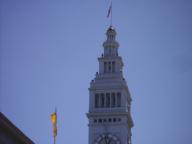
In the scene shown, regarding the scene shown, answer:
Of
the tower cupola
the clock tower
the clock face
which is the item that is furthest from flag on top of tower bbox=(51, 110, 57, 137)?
the tower cupola

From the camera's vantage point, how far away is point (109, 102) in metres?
→ 136

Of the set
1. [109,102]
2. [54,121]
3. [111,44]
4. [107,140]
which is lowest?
[54,121]

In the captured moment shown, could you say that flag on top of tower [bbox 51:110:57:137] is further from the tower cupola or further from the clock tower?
the tower cupola

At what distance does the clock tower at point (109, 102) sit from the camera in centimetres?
13275

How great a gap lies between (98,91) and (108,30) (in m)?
14.4

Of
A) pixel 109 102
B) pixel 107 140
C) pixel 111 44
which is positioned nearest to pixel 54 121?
pixel 107 140

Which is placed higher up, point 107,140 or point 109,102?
point 109,102

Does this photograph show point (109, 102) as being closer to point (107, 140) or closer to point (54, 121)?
point (107, 140)

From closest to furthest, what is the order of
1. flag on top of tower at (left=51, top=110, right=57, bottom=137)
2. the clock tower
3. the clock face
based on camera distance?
flag on top of tower at (left=51, top=110, right=57, bottom=137)
the clock face
the clock tower

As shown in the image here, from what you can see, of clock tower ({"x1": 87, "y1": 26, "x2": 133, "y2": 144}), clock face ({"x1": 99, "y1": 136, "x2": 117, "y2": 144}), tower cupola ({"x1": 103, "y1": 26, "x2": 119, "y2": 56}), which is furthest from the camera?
tower cupola ({"x1": 103, "y1": 26, "x2": 119, "y2": 56})

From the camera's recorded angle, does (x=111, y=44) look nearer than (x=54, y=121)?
No

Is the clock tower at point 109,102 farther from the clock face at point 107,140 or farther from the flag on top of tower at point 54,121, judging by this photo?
the flag on top of tower at point 54,121

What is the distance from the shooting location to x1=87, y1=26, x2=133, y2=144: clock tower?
133 m

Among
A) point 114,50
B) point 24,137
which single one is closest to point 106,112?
point 114,50
